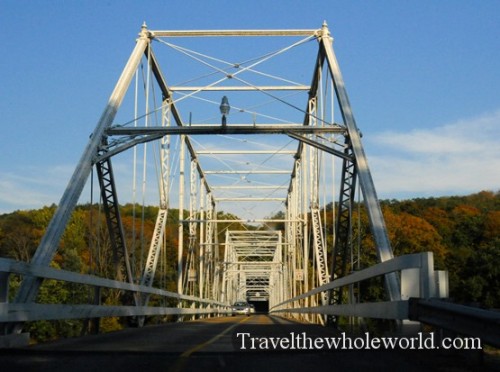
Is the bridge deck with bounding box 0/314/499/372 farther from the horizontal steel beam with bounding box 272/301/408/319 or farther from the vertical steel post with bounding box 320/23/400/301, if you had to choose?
the vertical steel post with bounding box 320/23/400/301

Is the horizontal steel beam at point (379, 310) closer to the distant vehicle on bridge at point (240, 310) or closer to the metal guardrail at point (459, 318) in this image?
the metal guardrail at point (459, 318)

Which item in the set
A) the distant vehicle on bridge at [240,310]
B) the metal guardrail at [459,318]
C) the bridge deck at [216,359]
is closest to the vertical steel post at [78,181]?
the bridge deck at [216,359]

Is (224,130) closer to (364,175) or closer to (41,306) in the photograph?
(364,175)

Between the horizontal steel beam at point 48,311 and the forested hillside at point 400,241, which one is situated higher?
the forested hillside at point 400,241

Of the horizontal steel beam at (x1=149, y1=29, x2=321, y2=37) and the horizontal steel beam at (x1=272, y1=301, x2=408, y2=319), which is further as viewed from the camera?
the horizontal steel beam at (x1=149, y1=29, x2=321, y2=37)

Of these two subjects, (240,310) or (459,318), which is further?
(240,310)

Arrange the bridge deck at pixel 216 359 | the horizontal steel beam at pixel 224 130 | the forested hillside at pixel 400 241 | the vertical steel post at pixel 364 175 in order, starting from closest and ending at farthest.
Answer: the bridge deck at pixel 216 359 < the vertical steel post at pixel 364 175 < the horizontal steel beam at pixel 224 130 < the forested hillside at pixel 400 241

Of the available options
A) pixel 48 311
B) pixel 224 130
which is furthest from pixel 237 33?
pixel 48 311

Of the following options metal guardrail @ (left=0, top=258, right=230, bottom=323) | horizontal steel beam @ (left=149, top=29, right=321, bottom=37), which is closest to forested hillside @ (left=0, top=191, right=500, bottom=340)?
horizontal steel beam @ (left=149, top=29, right=321, bottom=37)

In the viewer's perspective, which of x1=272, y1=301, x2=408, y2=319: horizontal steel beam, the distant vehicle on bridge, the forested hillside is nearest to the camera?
x1=272, y1=301, x2=408, y2=319: horizontal steel beam

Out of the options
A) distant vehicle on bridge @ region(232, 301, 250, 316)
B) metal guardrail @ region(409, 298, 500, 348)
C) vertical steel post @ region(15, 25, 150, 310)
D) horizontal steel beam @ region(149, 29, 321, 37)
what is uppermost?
horizontal steel beam @ region(149, 29, 321, 37)

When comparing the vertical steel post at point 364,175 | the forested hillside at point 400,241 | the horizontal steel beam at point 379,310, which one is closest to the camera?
the horizontal steel beam at point 379,310

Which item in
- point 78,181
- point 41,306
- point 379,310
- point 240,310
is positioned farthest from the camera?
point 240,310

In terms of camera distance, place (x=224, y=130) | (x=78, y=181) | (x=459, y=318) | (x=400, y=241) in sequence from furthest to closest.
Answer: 1. (x=400, y=241)
2. (x=224, y=130)
3. (x=78, y=181)
4. (x=459, y=318)
